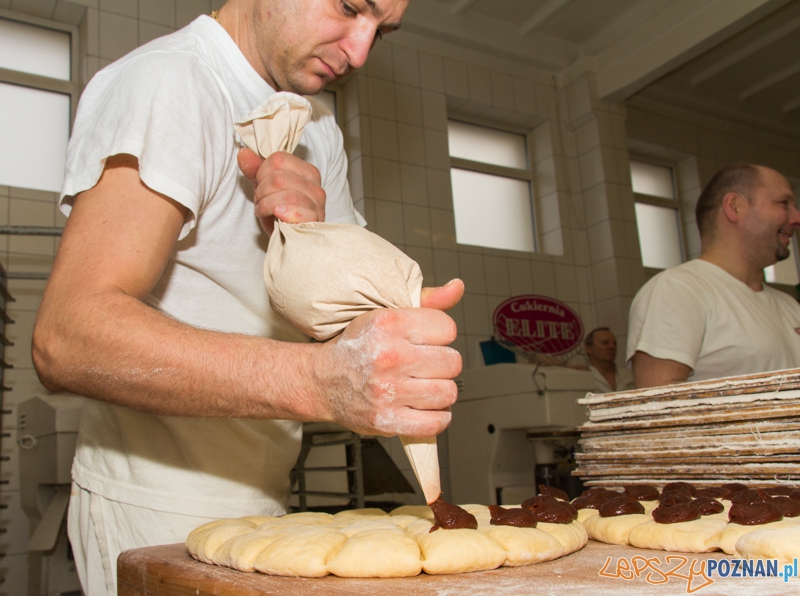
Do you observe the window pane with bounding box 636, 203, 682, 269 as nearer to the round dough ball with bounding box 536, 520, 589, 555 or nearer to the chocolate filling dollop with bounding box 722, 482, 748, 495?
the chocolate filling dollop with bounding box 722, 482, 748, 495

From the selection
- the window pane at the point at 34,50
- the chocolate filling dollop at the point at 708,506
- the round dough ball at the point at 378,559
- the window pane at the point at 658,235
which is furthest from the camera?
the window pane at the point at 658,235

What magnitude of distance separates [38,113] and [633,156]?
458 centimetres

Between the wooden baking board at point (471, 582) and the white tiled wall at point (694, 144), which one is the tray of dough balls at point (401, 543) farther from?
the white tiled wall at point (694, 144)

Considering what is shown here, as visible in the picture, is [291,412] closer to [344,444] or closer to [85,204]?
[85,204]

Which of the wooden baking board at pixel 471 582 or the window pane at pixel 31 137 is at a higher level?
the window pane at pixel 31 137

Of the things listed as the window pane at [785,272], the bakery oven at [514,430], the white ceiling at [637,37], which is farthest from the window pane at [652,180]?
the bakery oven at [514,430]

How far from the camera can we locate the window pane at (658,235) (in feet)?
19.0

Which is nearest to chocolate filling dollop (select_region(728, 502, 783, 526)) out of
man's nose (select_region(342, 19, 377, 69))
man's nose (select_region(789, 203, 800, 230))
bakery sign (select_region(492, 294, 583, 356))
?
man's nose (select_region(342, 19, 377, 69))

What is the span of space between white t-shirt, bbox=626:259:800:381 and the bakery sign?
226 cm

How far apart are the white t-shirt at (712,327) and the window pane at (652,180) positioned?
13.2ft

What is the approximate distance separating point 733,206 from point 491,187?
306 cm

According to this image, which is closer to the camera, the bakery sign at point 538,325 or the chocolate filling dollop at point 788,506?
the chocolate filling dollop at point 788,506

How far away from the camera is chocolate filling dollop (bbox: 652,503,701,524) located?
2.88 ft

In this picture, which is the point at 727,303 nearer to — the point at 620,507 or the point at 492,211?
the point at 620,507
